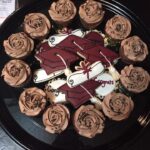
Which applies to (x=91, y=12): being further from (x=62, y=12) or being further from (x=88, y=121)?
(x=88, y=121)

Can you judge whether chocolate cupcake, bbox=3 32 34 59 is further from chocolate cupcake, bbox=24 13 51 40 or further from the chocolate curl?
the chocolate curl

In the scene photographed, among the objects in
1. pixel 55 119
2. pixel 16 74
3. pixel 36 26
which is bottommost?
pixel 55 119

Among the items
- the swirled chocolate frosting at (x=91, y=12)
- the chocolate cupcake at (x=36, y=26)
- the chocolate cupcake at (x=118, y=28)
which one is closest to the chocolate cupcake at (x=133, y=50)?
the chocolate cupcake at (x=118, y=28)

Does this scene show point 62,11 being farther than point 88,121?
Yes

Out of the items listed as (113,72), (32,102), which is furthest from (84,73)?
(32,102)

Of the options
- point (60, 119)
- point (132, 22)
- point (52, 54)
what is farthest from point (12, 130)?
point (132, 22)

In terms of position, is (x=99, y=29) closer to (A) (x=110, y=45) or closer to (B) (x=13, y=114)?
(A) (x=110, y=45)
